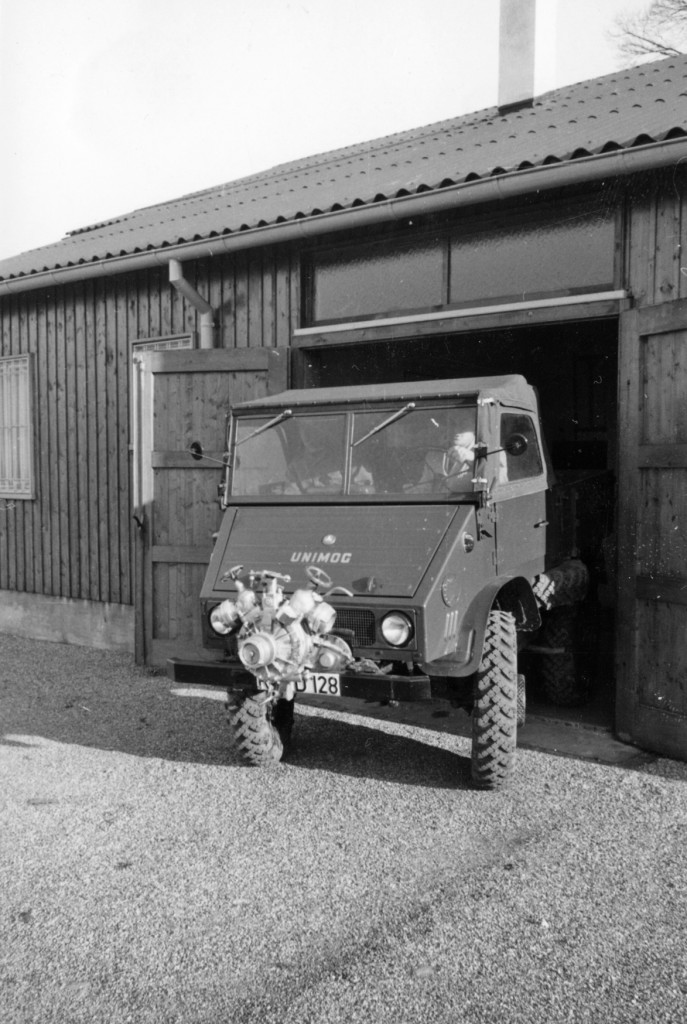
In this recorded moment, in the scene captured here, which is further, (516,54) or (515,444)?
(516,54)

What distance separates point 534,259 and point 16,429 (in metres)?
7.06

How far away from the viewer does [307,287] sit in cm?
838

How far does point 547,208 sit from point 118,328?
5123mm

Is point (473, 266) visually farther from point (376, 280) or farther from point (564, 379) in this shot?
point (564, 379)

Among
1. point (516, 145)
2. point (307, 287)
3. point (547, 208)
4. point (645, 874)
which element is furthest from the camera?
point (307, 287)

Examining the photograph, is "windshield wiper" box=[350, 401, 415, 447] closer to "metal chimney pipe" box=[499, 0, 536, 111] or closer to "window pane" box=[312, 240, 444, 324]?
"window pane" box=[312, 240, 444, 324]

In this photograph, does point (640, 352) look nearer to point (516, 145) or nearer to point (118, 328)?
point (516, 145)

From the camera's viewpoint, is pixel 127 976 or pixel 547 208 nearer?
pixel 127 976

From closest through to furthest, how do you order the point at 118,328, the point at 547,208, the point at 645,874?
the point at 645,874 → the point at 547,208 → the point at 118,328

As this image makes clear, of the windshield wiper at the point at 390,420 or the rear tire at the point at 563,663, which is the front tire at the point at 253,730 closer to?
the windshield wiper at the point at 390,420

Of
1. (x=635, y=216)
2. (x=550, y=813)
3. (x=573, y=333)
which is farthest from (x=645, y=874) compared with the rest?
(x=573, y=333)

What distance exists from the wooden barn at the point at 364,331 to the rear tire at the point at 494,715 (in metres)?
1.37

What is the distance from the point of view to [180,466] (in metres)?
8.26

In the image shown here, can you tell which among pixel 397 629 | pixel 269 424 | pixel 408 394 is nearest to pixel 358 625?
pixel 397 629
